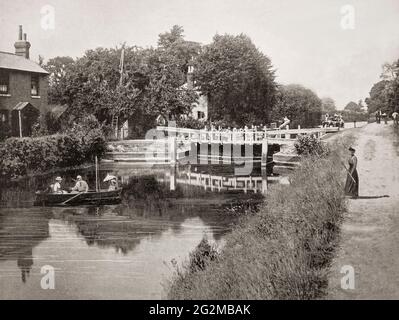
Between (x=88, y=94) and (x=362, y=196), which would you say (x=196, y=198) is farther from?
(x=362, y=196)

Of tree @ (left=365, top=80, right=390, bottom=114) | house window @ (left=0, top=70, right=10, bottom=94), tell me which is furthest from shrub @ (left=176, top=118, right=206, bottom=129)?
house window @ (left=0, top=70, right=10, bottom=94)

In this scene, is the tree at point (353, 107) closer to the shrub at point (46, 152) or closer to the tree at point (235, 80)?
the tree at point (235, 80)

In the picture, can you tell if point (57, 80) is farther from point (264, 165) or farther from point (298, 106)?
point (298, 106)

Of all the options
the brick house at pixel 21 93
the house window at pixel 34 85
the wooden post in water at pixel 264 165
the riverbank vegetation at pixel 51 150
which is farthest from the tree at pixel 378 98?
the house window at pixel 34 85

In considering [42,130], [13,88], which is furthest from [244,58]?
[13,88]

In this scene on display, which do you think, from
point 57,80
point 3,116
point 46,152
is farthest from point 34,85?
point 3,116

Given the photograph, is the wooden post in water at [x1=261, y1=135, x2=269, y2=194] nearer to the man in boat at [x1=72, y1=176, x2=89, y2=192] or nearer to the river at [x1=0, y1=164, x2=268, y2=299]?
the river at [x1=0, y1=164, x2=268, y2=299]
